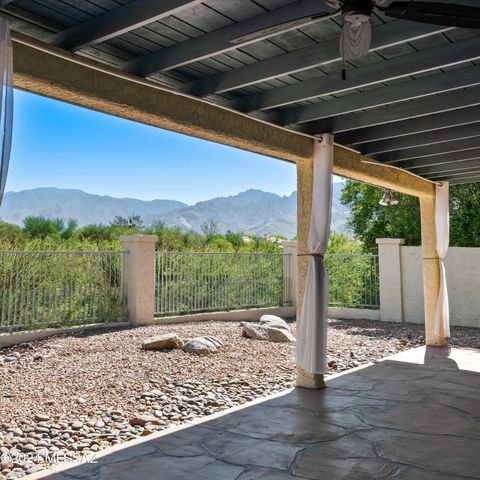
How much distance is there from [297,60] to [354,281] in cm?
869

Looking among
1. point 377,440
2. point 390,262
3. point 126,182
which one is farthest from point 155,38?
point 126,182

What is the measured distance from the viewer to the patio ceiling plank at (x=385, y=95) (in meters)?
3.74

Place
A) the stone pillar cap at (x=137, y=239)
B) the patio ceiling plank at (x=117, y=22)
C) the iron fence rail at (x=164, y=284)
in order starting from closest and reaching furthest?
the patio ceiling plank at (x=117, y=22), the iron fence rail at (x=164, y=284), the stone pillar cap at (x=137, y=239)

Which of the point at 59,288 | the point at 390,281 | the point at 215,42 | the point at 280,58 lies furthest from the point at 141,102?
the point at 390,281

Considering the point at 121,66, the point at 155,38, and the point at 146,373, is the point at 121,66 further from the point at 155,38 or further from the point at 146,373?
the point at 146,373

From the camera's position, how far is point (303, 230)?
5.21m

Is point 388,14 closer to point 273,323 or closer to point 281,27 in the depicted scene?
point 281,27

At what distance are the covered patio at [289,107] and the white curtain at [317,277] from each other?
4 cm

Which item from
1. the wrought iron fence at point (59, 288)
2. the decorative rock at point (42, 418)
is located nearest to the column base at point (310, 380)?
the decorative rock at point (42, 418)

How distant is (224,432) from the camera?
370 centimetres

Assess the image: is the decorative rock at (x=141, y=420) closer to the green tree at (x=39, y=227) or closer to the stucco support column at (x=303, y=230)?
the stucco support column at (x=303, y=230)

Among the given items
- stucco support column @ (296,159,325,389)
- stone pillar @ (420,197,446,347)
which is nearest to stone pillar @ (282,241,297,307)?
stone pillar @ (420,197,446,347)

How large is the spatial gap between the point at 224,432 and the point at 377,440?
1121 millimetres

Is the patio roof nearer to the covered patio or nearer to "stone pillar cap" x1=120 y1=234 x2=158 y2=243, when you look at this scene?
the covered patio
